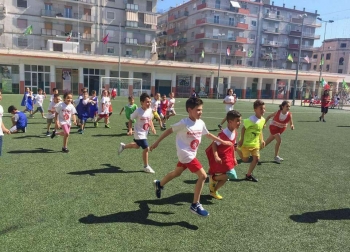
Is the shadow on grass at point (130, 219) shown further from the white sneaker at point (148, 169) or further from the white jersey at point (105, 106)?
the white jersey at point (105, 106)

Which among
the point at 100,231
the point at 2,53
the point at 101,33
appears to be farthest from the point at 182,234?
the point at 101,33

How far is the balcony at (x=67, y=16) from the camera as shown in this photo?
154 feet

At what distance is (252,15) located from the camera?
67125 mm

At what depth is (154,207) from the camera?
4961 millimetres

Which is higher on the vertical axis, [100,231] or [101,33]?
[101,33]

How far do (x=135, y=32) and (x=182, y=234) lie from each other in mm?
53418

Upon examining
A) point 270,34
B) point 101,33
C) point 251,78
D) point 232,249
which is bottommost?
point 232,249

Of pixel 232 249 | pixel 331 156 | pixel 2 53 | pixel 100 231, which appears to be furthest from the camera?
pixel 2 53

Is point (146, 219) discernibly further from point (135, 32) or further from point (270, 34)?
point (270, 34)

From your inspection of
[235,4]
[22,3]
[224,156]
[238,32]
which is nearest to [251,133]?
[224,156]

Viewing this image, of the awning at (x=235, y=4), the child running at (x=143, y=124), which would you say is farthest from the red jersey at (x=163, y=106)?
the awning at (x=235, y=4)

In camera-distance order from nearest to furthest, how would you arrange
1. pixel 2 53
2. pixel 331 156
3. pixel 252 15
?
pixel 331 156, pixel 2 53, pixel 252 15

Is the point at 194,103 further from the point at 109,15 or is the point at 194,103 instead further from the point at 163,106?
the point at 109,15

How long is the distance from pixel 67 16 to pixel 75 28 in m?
2.09
